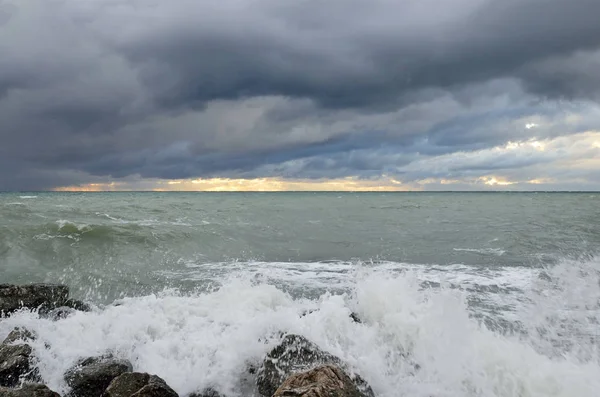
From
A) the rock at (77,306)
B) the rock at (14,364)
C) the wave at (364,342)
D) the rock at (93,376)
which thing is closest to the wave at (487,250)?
the wave at (364,342)

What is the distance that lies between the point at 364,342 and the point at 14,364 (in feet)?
14.8

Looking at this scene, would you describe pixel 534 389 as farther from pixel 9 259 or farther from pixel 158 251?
pixel 9 259

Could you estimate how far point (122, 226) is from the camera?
2138 cm

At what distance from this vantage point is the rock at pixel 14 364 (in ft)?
17.8

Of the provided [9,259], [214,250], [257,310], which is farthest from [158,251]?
[257,310]

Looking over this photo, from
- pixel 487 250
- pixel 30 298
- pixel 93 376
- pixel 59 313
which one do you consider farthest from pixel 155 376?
pixel 487 250

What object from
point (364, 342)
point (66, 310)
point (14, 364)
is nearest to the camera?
point (14, 364)

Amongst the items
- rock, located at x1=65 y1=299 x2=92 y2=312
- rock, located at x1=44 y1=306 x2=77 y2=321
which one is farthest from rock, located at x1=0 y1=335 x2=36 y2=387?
rock, located at x1=65 y1=299 x2=92 y2=312

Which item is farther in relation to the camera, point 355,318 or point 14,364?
point 355,318

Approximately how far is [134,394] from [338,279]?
8235 millimetres

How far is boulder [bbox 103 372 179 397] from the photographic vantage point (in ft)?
15.3

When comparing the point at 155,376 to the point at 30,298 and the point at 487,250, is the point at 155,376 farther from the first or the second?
the point at 487,250

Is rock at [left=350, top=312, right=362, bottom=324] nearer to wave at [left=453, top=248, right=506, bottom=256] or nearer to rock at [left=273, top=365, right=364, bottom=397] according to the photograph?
rock at [left=273, top=365, right=364, bottom=397]

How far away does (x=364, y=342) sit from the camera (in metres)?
6.46
